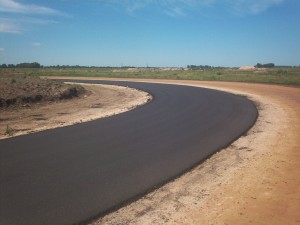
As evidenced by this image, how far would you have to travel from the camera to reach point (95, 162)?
8477mm

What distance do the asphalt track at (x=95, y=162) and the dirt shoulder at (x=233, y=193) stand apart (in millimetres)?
418

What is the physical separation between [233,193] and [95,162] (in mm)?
3766

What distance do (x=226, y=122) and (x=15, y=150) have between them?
9.20 metres

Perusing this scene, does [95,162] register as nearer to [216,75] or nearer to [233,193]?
[233,193]

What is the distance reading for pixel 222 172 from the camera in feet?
26.8

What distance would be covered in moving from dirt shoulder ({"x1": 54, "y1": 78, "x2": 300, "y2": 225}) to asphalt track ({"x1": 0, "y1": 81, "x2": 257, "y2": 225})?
418 mm

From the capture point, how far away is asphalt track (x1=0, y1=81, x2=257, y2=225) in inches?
236

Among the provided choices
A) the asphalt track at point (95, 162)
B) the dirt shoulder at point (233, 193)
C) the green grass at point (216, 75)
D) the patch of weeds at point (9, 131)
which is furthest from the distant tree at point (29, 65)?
the dirt shoulder at point (233, 193)

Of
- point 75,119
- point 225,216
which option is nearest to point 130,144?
point 225,216

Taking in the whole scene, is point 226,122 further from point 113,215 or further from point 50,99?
point 50,99

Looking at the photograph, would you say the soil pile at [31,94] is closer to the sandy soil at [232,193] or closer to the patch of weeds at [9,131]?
the patch of weeds at [9,131]

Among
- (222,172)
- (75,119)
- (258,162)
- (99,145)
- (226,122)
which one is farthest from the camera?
(75,119)

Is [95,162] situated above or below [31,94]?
below

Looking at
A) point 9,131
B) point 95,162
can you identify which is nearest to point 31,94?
point 9,131
